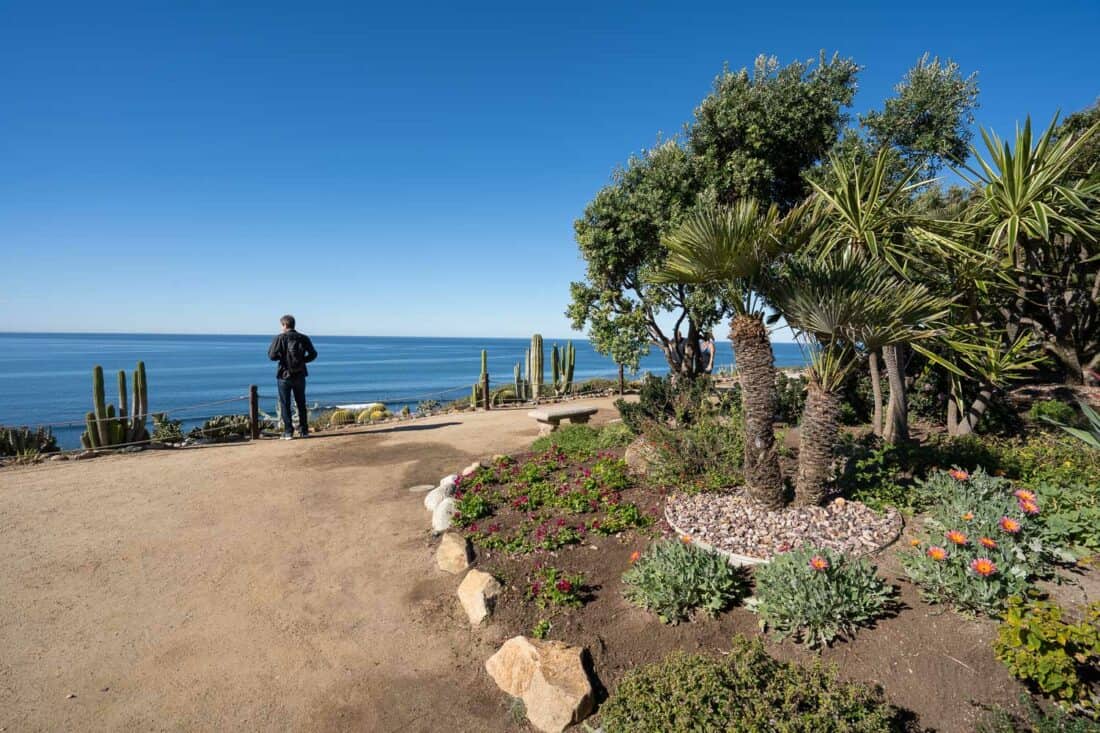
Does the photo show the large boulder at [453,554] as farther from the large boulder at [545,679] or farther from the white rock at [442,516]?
the large boulder at [545,679]

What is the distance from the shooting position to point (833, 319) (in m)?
4.64

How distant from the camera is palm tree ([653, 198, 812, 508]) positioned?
4805 mm

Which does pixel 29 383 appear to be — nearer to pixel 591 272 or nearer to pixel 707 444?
pixel 591 272

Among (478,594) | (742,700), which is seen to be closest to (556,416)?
(478,594)

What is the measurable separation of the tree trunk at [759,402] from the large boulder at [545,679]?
105 inches

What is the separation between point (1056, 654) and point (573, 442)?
679cm

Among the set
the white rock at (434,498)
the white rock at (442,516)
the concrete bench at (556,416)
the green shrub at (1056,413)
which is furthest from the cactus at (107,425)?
the green shrub at (1056,413)

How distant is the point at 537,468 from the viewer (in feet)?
24.2

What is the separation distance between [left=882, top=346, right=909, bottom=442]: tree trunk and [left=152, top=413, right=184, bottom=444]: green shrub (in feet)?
45.3

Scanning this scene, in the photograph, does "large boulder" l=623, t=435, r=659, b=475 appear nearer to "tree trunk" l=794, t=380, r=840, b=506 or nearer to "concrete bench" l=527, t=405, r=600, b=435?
"tree trunk" l=794, t=380, r=840, b=506

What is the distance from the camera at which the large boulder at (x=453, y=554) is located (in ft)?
17.0

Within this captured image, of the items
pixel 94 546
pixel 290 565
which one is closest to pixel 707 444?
pixel 290 565

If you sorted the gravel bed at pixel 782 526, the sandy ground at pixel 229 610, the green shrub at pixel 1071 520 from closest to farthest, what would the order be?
the sandy ground at pixel 229 610
the green shrub at pixel 1071 520
the gravel bed at pixel 782 526

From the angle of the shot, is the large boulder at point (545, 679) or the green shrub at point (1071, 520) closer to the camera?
the large boulder at point (545, 679)
